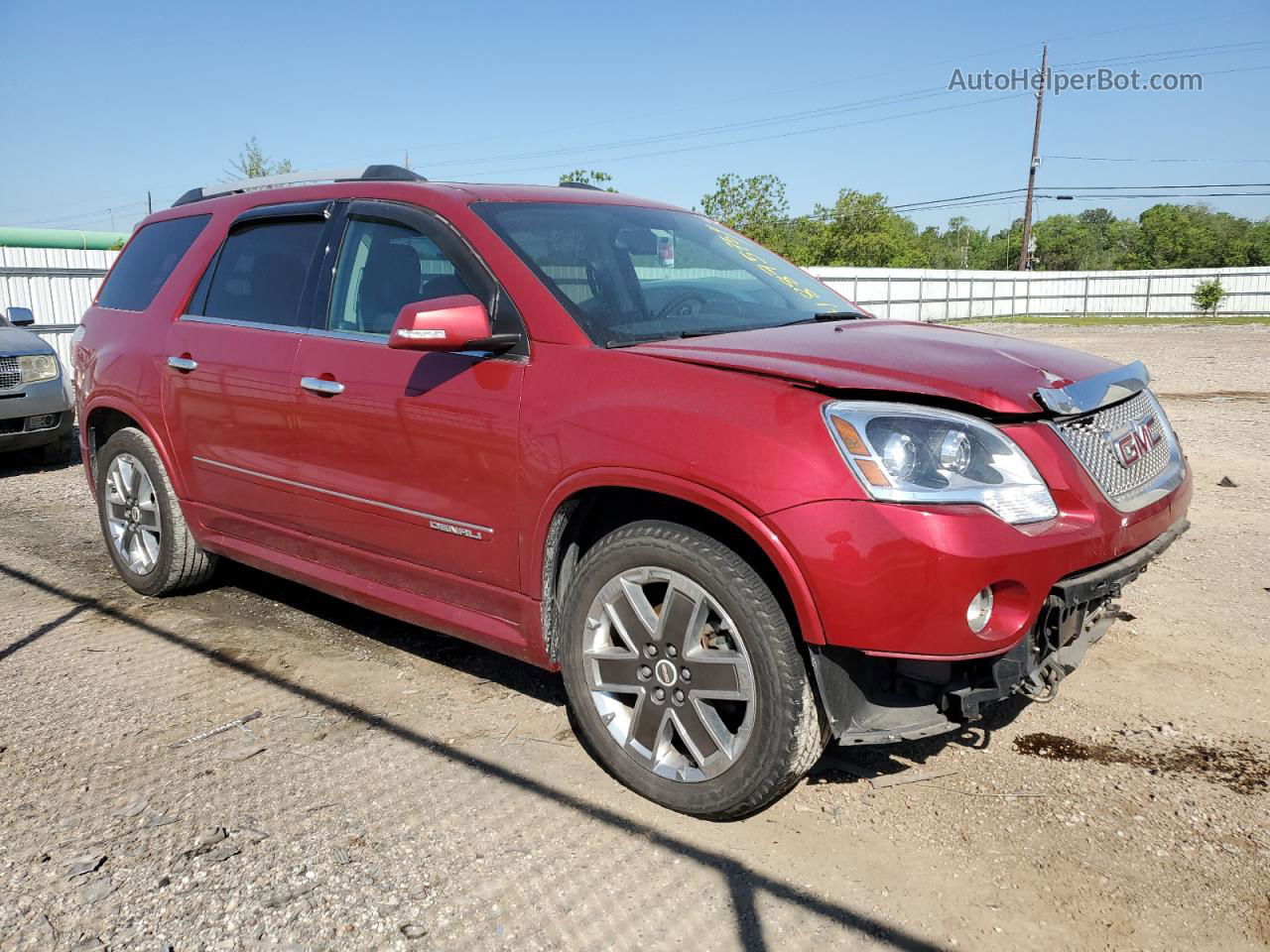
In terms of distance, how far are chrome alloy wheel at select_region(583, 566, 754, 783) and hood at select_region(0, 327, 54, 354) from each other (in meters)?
7.94

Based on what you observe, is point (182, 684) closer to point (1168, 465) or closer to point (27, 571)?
point (27, 571)

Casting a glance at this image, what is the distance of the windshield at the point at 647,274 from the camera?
335cm

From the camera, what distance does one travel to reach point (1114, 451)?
9.45 feet

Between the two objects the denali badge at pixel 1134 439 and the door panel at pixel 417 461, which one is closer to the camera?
the denali badge at pixel 1134 439

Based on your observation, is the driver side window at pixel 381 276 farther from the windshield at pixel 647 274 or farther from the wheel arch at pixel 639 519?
the wheel arch at pixel 639 519

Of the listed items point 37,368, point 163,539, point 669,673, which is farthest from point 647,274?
point 37,368

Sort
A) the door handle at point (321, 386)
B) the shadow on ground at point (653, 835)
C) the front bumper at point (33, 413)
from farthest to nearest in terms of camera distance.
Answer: the front bumper at point (33, 413) → the door handle at point (321, 386) → the shadow on ground at point (653, 835)

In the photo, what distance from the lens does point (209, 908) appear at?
8.36ft

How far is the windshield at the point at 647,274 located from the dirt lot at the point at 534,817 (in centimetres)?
146

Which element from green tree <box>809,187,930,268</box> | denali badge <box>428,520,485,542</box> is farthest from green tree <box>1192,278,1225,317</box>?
denali badge <box>428,520,485,542</box>

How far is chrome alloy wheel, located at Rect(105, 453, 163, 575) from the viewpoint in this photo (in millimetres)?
4965

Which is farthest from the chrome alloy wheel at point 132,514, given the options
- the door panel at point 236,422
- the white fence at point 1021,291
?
the white fence at point 1021,291

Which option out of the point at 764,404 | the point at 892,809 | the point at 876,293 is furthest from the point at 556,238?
the point at 876,293

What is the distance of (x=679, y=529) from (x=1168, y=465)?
1617mm
